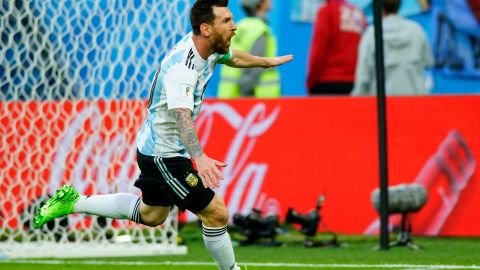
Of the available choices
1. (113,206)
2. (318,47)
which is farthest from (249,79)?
(113,206)

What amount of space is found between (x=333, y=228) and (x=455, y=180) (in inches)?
50.2

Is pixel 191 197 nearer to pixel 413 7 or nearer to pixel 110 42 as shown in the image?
pixel 110 42

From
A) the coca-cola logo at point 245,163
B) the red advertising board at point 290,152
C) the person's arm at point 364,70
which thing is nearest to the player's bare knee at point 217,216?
the red advertising board at point 290,152

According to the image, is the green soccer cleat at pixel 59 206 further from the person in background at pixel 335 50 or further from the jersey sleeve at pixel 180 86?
the person in background at pixel 335 50

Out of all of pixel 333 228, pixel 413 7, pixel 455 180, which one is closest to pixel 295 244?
pixel 333 228

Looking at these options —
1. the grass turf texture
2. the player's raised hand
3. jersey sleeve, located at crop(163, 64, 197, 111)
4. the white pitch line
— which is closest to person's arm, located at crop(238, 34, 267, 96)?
the grass turf texture

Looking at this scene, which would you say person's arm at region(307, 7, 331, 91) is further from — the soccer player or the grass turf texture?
the soccer player

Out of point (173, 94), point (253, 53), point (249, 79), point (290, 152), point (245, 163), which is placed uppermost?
point (173, 94)

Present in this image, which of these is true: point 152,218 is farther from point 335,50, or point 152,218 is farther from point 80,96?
point 335,50

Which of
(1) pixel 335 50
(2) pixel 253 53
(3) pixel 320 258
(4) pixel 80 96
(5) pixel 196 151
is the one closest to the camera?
(5) pixel 196 151

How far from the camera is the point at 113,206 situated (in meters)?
10.2

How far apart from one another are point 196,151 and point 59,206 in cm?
197

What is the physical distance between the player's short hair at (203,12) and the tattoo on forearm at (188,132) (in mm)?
696

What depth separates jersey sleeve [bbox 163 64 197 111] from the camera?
892cm
